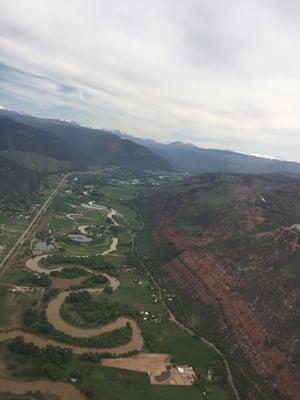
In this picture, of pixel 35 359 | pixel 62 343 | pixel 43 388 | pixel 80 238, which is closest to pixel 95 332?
pixel 62 343

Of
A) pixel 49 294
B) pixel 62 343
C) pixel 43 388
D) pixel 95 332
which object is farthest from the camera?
pixel 49 294

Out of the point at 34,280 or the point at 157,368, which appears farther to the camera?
the point at 34,280

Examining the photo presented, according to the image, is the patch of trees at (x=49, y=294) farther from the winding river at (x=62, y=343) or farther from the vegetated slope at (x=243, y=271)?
the vegetated slope at (x=243, y=271)

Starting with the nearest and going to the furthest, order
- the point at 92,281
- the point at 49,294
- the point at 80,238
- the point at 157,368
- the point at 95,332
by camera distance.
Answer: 1. the point at 157,368
2. the point at 95,332
3. the point at 49,294
4. the point at 92,281
5. the point at 80,238

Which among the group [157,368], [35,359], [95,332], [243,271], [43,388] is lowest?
[95,332]

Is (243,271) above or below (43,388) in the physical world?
above

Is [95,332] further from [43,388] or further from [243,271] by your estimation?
[243,271]

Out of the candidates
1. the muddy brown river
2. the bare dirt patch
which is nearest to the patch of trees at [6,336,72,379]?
the muddy brown river

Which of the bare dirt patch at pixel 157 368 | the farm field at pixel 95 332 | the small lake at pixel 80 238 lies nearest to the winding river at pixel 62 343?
the farm field at pixel 95 332
